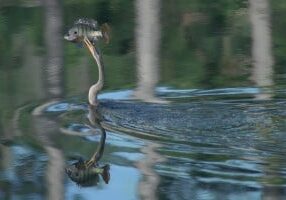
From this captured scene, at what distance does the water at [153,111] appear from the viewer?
6.86 meters

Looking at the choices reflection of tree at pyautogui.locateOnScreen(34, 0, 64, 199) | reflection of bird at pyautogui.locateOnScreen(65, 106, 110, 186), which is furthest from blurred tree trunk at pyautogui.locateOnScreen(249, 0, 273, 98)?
reflection of bird at pyautogui.locateOnScreen(65, 106, 110, 186)

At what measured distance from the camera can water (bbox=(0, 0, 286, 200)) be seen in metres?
6.86

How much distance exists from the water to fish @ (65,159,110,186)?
61 mm

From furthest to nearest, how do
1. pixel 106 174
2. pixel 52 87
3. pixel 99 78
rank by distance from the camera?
pixel 52 87, pixel 99 78, pixel 106 174

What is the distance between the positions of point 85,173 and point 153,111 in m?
1.87

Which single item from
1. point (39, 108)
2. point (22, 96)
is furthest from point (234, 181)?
point (22, 96)

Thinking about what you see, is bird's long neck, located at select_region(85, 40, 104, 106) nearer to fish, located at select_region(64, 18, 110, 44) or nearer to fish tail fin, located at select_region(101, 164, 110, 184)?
fish, located at select_region(64, 18, 110, 44)

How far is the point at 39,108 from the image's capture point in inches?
372

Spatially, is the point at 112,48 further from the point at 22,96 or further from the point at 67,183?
the point at 67,183

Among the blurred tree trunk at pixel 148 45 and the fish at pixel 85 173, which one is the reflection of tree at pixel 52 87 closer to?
the fish at pixel 85 173

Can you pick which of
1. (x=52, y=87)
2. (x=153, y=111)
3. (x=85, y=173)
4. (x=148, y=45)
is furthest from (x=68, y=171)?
(x=148, y=45)

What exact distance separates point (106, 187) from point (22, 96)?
3.72 meters

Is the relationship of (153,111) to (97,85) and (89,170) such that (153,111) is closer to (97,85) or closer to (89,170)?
(97,85)

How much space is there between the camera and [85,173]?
7.12 metres
